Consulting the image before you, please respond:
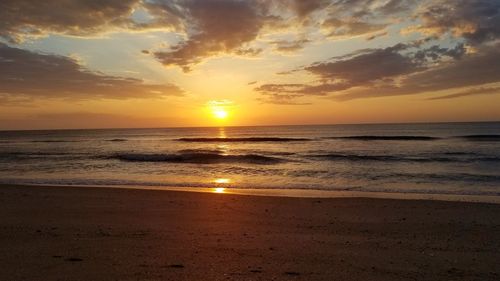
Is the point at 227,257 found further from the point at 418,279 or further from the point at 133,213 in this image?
the point at 133,213

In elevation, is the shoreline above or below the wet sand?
below

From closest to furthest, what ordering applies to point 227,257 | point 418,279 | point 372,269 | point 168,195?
point 418,279
point 372,269
point 227,257
point 168,195

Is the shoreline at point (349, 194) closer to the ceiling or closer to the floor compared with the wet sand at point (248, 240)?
closer to the floor

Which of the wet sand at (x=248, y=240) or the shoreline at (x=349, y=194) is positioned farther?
the shoreline at (x=349, y=194)

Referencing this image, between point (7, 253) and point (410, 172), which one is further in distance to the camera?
point (410, 172)

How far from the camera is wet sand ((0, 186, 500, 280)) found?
527cm

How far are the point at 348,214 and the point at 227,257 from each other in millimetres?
4759

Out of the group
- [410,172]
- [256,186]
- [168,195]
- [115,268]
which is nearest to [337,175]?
[410,172]

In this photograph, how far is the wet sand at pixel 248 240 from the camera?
207 inches

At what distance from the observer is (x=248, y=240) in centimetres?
690

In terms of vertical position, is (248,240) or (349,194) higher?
(248,240)

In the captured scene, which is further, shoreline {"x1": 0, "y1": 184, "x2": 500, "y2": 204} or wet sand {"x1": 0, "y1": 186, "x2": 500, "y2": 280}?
shoreline {"x1": 0, "y1": 184, "x2": 500, "y2": 204}

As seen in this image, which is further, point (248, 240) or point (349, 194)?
point (349, 194)

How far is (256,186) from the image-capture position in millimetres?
16500
